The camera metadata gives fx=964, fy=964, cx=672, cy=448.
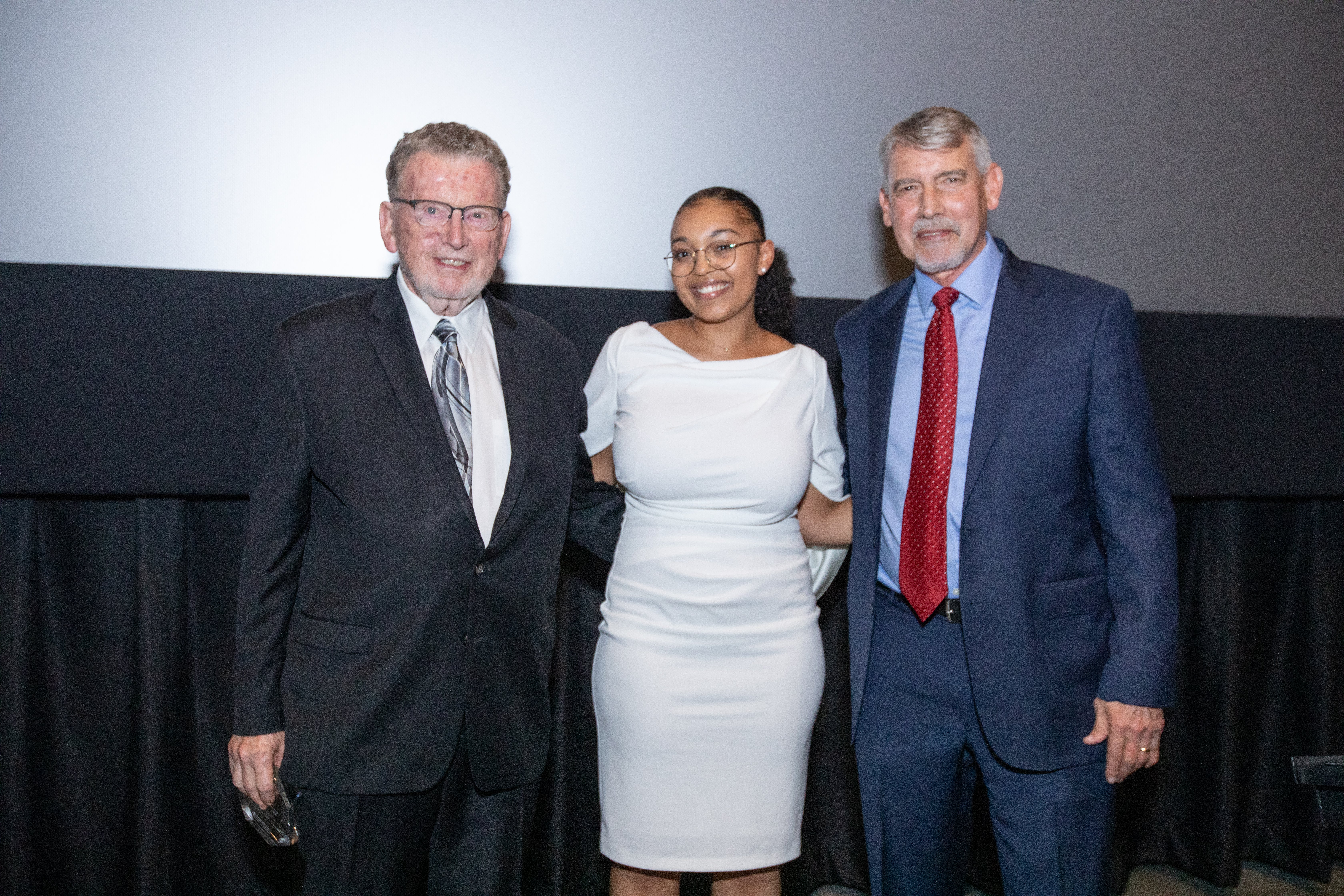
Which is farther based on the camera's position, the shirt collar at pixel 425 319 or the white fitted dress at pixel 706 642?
the white fitted dress at pixel 706 642

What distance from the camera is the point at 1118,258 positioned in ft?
10.6

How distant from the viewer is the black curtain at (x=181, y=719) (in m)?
2.32

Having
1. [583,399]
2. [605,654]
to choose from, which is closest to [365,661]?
[605,654]

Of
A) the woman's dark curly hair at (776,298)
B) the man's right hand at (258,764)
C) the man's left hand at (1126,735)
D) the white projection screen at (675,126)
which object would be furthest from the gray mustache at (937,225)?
the man's right hand at (258,764)

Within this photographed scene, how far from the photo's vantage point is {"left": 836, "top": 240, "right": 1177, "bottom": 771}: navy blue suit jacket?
166 cm

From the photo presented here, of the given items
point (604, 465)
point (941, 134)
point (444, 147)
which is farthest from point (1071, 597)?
point (444, 147)

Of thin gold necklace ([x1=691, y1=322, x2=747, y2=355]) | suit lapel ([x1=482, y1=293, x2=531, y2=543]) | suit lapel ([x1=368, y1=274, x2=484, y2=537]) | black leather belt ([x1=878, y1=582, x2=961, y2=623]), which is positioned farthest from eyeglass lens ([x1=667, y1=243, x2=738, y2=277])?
black leather belt ([x1=878, y1=582, x2=961, y2=623])

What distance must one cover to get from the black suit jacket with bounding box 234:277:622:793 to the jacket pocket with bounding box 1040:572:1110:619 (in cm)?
95

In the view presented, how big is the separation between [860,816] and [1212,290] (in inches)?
83.4

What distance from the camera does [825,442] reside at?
2.16 m

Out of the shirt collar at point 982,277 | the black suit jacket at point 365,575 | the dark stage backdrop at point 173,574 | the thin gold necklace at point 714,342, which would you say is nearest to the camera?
the black suit jacket at point 365,575

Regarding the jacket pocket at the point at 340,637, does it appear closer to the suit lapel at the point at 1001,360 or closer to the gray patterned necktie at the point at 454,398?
the gray patterned necktie at the point at 454,398

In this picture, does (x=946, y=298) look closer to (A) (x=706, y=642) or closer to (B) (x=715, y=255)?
(B) (x=715, y=255)

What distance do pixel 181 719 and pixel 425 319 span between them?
140cm
